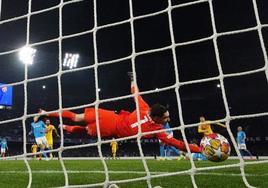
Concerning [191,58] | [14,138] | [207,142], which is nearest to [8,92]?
[14,138]

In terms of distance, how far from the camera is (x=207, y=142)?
423 cm

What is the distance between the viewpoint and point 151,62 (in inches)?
1048

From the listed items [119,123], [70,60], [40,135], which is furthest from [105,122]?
[70,60]

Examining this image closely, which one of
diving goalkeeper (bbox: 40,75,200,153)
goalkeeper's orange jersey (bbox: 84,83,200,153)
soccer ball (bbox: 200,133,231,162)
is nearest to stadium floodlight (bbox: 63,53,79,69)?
diving goalkeeper (bbox: 40,75,200,153)

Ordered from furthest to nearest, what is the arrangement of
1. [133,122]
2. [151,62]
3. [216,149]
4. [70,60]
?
→ [151,62] < [70,60] < [133,122] < [216,149]

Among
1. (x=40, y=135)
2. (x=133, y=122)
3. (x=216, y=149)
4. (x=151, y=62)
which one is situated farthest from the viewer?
(x=151, y=62)

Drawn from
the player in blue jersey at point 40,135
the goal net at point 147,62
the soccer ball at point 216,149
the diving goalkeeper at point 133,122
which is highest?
the goal net at point 147,62

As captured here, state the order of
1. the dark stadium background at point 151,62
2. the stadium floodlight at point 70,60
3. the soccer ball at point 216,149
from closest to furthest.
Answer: the soccer ball at point 216,149
the dark stadium background at point 151,62
the stadium floodlight at point 70,60

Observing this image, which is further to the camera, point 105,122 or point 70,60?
point 70,60

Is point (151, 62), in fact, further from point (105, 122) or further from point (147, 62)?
point (105, 122)

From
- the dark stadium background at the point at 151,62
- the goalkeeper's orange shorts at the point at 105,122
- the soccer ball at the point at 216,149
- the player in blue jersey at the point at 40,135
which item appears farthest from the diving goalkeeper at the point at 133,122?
the dark stadium background at the point at 151,62

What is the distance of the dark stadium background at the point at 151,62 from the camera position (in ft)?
64.2

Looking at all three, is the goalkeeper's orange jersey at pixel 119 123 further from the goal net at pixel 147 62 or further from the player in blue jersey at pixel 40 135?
the goal net at pixel 147 62

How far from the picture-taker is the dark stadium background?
19.6 metres
